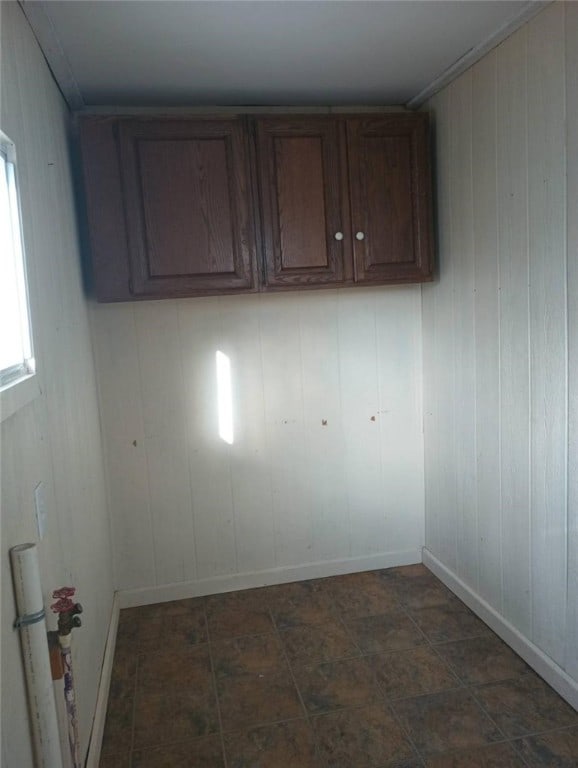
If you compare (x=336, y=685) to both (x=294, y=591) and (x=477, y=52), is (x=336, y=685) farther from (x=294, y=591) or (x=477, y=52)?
(x=477, y=52)

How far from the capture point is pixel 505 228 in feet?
7.09

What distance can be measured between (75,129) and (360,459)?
1907mm

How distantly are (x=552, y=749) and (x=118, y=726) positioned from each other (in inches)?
52.7

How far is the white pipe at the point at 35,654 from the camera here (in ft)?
3.64

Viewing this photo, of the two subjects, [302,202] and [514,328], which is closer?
[514,328]

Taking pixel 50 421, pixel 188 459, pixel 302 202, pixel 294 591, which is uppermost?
pixel 302 202

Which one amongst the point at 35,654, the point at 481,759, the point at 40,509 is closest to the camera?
the point at 35,654

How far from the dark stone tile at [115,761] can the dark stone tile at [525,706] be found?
3.72 feet

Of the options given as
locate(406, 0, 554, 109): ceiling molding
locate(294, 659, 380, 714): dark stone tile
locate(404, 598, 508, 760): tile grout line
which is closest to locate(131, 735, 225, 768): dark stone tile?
locate(294, 659, 380, 714): dark stone tile

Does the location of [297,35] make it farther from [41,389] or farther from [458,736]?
[458,736]

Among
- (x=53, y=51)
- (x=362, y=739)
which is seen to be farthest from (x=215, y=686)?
(x=53, y=51)

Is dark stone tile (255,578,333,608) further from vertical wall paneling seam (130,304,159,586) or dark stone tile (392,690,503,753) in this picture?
dark stone tile (392,690,503,753)

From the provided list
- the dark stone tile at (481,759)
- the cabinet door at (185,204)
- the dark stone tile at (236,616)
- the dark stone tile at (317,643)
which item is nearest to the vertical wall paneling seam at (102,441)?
the cabinet door at (185,204)

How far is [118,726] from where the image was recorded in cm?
200
